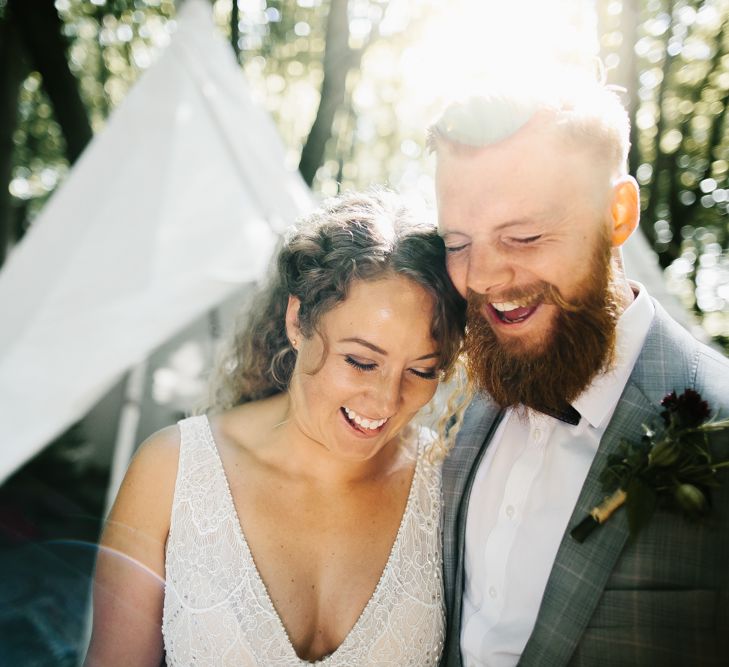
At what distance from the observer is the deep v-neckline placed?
206cm

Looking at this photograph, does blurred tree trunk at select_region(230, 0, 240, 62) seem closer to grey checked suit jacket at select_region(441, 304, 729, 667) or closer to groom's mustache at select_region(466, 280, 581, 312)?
groom's mustache at select_region(466, 280, 581, 312)

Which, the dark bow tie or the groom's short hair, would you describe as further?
the dark bow tie

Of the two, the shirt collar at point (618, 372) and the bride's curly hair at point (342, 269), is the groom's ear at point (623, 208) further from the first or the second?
the bride's curly hair at point (342, 269)

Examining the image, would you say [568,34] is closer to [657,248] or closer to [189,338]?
[657,248]

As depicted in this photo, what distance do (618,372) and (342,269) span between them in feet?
2.91

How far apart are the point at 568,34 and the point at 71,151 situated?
4695 mm

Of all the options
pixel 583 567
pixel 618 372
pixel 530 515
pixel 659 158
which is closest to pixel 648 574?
pixel 583 567

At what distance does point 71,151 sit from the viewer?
6.50m

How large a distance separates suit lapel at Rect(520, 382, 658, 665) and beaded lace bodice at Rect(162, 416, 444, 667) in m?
0.49

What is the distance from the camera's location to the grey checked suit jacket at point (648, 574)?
1.58 metres

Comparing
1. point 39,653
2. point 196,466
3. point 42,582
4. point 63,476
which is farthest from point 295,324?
point 63,476

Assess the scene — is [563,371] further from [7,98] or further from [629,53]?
[7,98]

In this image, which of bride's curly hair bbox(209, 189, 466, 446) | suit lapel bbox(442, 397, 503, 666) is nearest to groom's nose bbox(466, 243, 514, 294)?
bride's curly hair bbox(209, 189, 466, 446)

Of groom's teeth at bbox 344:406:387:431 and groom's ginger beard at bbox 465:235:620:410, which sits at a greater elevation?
groom's ginger beard at bbox 465:235:620:410
